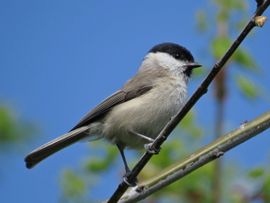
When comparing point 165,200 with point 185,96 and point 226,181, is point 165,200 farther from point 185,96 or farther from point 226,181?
point 185,96

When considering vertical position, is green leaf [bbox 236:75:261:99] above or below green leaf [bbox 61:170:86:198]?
above

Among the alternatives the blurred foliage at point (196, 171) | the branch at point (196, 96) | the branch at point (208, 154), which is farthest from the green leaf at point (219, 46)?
the branch at point (208, 154)

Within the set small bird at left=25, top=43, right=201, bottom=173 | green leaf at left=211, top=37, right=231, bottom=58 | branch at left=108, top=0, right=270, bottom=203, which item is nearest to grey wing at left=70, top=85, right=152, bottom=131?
small bird at left=25, top=43, right=201, bottom=173

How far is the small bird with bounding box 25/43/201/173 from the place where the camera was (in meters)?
3.32

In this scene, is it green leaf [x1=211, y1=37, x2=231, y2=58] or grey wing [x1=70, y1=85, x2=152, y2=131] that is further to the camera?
grey wing [x1=70, y1=85, x2=152, y2=131]

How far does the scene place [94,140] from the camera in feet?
11.2

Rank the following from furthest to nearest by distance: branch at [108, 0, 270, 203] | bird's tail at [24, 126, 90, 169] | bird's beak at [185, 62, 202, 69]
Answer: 1. bird's beak at [185, 62, 202, 69]
2. bird's tail at [24, 126, 90, 169]
3. branch at [108, 0, 270, 203]

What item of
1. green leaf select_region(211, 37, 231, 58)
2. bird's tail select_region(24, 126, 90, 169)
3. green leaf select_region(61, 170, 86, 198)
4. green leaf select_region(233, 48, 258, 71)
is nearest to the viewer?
bird's tail select_region(24, 126, 90, 169)

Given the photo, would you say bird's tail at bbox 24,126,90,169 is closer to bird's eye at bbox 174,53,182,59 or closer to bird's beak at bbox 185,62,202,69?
bird's beak at bbox 185,62,202,69

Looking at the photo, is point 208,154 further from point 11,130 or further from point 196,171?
point 11,130

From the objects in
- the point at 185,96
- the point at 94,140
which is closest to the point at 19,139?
the point at 94,140

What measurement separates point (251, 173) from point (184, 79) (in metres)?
1.11

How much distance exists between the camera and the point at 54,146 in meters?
Answer: 3.11

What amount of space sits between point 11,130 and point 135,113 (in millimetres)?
1090
